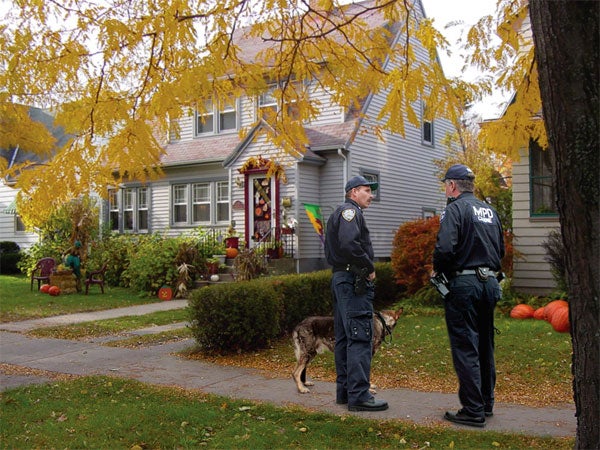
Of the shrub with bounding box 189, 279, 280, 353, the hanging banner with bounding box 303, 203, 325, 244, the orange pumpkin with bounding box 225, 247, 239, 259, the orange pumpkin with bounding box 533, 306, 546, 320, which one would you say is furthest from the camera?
the hanging banner with bounding box 303, 203, 325, 244

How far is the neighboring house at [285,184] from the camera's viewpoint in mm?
19672

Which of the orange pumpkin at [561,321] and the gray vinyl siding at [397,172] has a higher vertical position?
the gray vinyl siding at [397,172]

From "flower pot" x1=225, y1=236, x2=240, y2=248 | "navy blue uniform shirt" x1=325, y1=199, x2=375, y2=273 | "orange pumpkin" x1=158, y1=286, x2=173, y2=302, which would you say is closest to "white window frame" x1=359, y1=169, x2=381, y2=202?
"flower pot" x1=225, y1=236, x2=240, y2=248

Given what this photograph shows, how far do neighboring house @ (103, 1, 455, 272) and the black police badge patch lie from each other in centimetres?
1176

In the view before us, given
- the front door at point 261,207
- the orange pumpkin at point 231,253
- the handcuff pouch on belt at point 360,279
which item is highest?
the front door at point 261,207

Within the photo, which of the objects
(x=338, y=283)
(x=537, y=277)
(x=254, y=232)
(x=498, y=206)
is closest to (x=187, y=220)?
(x=254, y=232)

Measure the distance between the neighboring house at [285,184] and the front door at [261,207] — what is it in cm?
3

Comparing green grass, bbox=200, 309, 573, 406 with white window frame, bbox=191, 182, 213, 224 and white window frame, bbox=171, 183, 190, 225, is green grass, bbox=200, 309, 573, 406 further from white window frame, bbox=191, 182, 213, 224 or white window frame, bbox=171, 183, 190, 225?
white window frame, bbox=171, 183, 190, 225

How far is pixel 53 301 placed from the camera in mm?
15625

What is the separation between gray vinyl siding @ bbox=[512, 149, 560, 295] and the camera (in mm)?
12836

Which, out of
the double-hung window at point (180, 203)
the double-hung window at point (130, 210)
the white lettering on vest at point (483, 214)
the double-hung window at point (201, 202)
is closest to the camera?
the white lettering on vest at point (483, 214)

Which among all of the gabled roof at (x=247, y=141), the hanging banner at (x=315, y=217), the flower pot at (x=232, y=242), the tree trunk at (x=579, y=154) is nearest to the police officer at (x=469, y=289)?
the tree trunk at (x=579, y=154)

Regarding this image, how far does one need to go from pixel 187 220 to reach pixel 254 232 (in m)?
3.54

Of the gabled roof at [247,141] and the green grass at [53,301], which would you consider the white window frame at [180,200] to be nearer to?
the gabled roof at [247,141]
